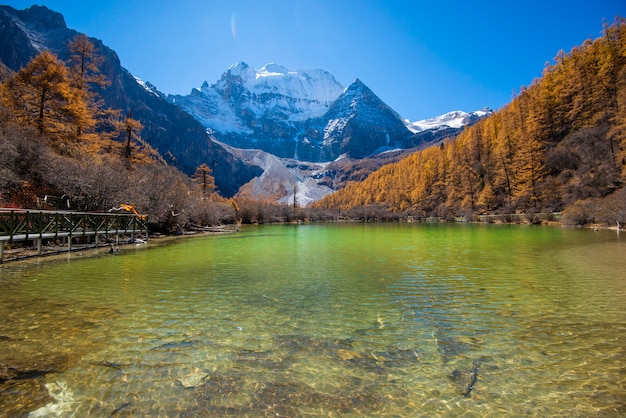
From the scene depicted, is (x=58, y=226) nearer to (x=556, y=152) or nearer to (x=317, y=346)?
(x=317, y=346)

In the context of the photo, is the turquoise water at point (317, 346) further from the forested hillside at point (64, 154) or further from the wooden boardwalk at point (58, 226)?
the forested hillside at point (64, 154)

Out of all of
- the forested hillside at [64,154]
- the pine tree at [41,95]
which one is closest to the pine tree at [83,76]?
the forested hillside at [64,154]

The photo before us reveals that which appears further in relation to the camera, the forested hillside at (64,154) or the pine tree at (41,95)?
the pine tree at (41,95)

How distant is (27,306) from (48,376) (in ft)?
15.0

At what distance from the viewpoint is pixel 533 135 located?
66312 mm

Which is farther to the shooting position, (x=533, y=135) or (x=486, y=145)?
(x=486, y=145)

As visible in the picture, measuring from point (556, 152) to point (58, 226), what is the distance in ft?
249

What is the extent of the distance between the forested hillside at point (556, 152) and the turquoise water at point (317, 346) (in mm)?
36867

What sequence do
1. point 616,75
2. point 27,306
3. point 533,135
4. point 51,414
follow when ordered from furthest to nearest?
point 533,135 → point 616,75 → point 27,306 → point 51,414

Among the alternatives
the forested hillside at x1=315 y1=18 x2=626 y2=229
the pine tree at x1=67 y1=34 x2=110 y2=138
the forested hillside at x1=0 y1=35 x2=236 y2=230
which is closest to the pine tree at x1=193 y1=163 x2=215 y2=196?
the forested hillside at x1=0 y1=35 x2=236 y2=230

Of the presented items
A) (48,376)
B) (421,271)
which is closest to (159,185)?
(421,271)

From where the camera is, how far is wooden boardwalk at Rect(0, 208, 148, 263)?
14.3 meters

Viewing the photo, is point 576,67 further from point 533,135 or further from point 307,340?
point 307,340

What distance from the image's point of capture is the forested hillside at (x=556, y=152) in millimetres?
44625
